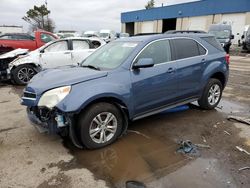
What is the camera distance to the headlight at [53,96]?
12.2 ft

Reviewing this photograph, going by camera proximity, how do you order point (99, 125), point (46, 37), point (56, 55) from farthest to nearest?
point (46, 37) → point (56, 55) → point (99, 125)

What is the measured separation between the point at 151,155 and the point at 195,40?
2790 millimetres

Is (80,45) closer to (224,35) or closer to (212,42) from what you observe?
(212,42)

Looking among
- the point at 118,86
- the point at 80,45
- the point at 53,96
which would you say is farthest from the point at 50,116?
the point at 80,45

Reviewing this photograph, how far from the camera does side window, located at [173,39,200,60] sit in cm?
505

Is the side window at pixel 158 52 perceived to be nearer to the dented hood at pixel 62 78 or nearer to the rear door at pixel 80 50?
A: the dented hood at pixel 62 78

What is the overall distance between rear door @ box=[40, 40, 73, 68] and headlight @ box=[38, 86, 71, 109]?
544cm

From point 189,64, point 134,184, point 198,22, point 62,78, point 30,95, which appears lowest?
point 134,184

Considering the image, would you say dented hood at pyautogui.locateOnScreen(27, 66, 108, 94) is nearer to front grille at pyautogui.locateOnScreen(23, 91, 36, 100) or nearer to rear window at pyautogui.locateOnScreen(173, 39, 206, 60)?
front grille at pyautogui.locateOnScreen(23, 91, 36, 100)

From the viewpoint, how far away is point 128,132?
15.5ft

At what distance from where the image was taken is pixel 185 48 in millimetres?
5191

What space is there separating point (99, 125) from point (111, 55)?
145cm

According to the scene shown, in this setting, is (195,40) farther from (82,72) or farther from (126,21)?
(126,21)

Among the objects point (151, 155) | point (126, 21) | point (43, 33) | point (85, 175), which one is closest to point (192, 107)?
point (151, 155)
